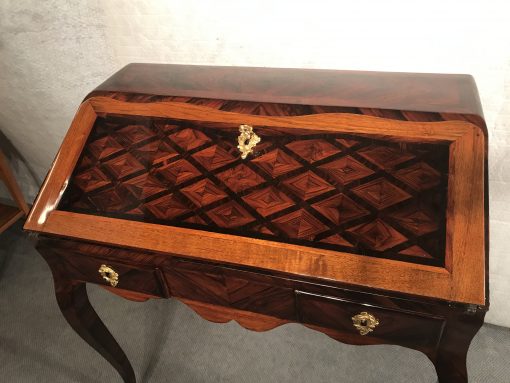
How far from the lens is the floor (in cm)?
162

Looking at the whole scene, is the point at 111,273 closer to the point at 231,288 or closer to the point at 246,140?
the point at 231,288

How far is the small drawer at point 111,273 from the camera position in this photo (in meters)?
1.06

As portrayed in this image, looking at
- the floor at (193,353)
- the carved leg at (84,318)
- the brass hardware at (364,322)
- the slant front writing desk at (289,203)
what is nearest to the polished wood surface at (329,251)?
the slant front writing desk at (289,203)

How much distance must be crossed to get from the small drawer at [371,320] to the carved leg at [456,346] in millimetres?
19

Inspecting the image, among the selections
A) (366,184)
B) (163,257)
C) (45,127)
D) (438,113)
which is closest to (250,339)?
(163,257)

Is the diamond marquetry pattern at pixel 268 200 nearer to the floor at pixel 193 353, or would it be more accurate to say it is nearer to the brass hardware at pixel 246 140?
the brass hardware at pixel 246 140

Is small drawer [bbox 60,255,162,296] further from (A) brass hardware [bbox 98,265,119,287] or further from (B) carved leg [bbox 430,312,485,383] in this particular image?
(B) carved leg [bbox 430,312,485,383]

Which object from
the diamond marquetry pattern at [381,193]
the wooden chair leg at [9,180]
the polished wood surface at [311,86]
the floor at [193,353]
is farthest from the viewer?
the wooden chair leg at [9,180]

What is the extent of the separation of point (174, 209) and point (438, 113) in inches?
23.8

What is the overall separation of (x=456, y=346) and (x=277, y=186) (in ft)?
1.52

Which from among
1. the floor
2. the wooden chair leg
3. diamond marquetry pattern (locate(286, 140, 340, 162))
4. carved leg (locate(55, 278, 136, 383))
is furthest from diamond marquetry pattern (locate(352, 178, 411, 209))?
the wooden chair leg

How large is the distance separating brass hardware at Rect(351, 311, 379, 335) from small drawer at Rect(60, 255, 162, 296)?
443 millimetres

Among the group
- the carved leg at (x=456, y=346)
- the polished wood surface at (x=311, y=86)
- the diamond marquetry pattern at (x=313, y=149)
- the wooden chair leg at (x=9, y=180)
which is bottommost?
the wooden chair leg at (x=9, y=180)

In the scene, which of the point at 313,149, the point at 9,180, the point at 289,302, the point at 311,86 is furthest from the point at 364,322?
the point at 9,180
